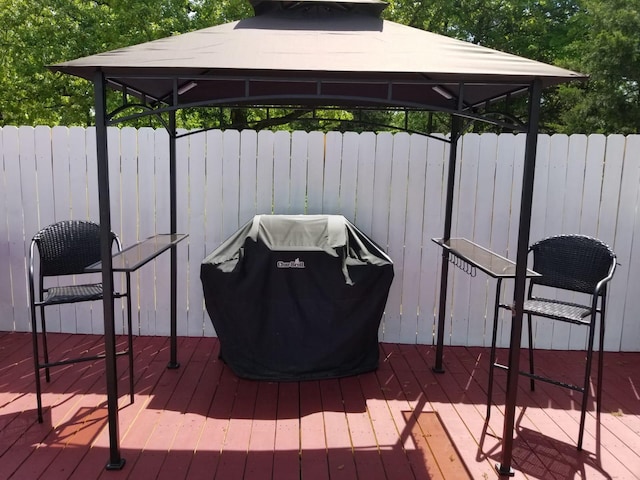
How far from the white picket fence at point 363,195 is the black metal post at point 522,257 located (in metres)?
1.83

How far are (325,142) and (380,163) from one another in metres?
0.50

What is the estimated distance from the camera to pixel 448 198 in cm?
362

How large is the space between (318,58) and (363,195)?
79.0 inches

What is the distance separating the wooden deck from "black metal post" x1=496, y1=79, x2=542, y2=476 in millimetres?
204

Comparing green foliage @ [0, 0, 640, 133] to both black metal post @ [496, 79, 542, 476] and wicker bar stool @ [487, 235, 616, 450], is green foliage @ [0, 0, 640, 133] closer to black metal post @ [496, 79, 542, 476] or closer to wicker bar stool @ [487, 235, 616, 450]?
wicker bar stool @ [487, 235, 616, 450]

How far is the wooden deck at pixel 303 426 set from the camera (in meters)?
2.46

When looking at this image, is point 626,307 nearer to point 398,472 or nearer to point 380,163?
point 380,163

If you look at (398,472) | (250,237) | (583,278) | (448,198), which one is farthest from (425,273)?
(398,472)

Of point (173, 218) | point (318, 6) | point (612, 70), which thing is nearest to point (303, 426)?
point (173, 218)

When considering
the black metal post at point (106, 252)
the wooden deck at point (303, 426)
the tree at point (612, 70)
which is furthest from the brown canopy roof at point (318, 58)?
the tree at point (612, 70)

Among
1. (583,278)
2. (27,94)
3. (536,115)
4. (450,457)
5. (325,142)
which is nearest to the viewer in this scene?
(536,115)

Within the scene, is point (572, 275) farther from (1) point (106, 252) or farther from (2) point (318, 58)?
(1) point (106, 252)

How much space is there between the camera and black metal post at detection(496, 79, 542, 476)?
2266mm

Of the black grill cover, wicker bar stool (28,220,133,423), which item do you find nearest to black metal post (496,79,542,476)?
the black grill cover
